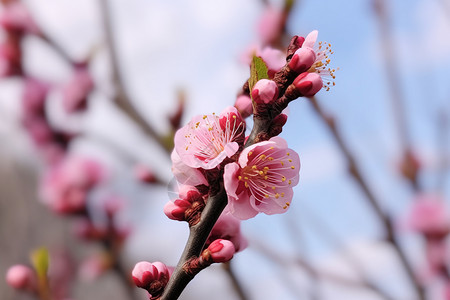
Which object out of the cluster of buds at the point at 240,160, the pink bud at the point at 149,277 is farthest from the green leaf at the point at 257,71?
the pink bud at the point at 149,277

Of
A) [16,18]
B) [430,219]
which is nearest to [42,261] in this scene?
[16,18]

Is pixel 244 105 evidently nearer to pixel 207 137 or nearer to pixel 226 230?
pixel 207 137

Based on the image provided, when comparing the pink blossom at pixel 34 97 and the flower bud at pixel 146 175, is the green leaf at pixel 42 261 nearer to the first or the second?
the flower bud at pixel 146 175

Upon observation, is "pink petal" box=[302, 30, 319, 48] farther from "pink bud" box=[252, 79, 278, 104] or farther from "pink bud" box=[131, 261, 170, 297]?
"pink bud" box=[131, 261, 170, 297]

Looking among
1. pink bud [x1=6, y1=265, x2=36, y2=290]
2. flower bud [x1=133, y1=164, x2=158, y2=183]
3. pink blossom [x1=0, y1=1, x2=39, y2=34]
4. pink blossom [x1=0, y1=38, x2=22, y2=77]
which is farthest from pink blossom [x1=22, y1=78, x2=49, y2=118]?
pink bud [x1=6, y1=265, x2=36, y2=290]

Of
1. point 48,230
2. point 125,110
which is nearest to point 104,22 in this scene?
point 125,110

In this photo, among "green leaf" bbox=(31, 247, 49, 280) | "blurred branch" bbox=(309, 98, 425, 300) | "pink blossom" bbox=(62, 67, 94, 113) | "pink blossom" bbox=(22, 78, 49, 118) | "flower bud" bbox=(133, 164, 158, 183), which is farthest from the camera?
"pink blossom" bbox=(22, 78, 49, 118)

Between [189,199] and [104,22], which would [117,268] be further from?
[189,199]
